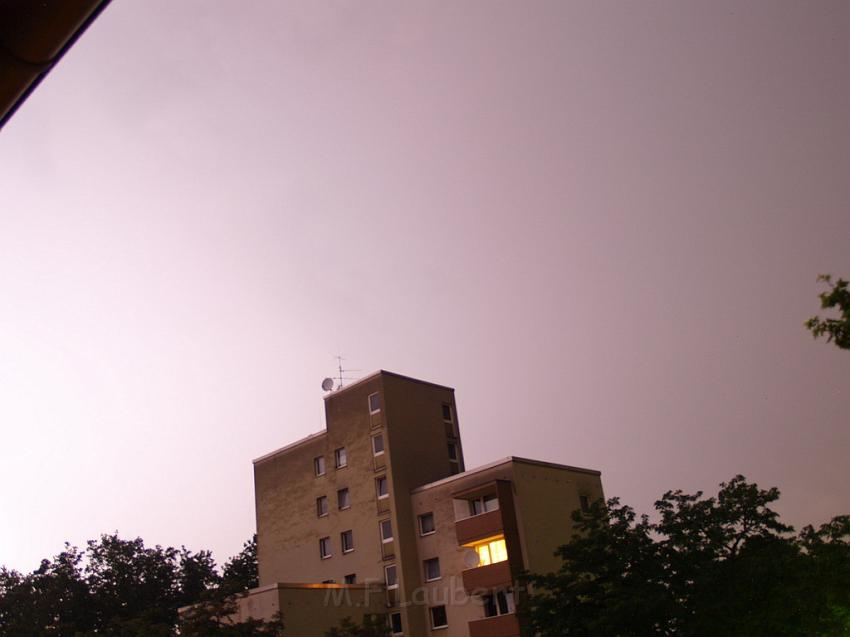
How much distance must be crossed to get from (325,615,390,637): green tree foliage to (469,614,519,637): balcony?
219 inches

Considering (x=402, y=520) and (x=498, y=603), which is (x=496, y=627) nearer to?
(x=498, y=603)

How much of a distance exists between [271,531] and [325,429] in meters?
7.50

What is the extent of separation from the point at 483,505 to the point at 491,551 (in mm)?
2442

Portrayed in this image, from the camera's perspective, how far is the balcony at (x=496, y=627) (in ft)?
133

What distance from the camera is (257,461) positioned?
189 ft

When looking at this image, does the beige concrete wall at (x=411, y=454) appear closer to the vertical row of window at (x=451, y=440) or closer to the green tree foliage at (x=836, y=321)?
the vertical row of window at (x=451, y=440)

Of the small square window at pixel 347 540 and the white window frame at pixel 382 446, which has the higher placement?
the white window frame at pixel 382 446

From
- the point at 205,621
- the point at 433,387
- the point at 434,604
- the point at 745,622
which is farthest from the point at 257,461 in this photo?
the point at 745,622

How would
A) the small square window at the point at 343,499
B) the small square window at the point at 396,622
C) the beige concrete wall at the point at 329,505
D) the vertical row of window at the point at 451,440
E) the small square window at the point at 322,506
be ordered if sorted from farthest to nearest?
the vertical row of window at the point at 451,440
the small square window at the point at 322,506
the small square window at the point at 343,499
the beige concrete wall at the point at 329,505
the small square window at the point at 396,622

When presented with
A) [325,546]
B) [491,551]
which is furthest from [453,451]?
[491,551]

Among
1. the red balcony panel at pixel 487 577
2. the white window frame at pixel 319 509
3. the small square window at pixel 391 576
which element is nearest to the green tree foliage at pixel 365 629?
the red balcony panel at pixel 487 577

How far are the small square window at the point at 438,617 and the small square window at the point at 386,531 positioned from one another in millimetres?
4315

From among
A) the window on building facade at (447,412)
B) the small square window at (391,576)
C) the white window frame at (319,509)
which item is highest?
the window on building facade at (447,412)

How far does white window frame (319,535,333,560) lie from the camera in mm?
50125
